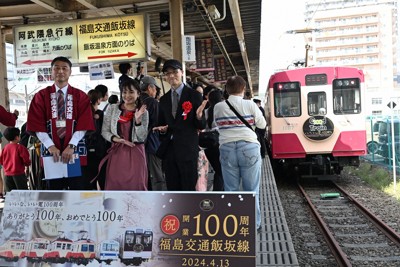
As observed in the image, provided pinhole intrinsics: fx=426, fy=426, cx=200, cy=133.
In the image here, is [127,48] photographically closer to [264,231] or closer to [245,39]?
[264,231]

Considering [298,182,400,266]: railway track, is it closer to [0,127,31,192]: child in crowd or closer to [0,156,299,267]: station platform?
[0,156,299,267]: station platform

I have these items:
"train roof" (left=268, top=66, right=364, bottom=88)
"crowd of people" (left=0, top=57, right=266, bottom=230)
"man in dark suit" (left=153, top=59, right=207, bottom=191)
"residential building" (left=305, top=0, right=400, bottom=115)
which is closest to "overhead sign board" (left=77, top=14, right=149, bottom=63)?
"crowd of people" (left=0, top=57, right=266, bottom=230)

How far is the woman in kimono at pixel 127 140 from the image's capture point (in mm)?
3562

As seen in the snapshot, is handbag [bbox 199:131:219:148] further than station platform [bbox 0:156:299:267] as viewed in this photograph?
Yes

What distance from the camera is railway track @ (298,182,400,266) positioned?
17.7ft

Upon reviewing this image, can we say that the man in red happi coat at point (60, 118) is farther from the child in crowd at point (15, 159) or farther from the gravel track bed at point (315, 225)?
the child in crowd at point (15, 159)

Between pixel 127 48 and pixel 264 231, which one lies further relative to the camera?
pixel 127 48

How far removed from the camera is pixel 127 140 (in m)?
3.61

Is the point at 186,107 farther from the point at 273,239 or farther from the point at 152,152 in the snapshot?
the point at 273,239

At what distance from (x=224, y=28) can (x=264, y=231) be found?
350 inches

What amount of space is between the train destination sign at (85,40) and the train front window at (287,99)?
386 cm

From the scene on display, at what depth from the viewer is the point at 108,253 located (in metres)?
2.72

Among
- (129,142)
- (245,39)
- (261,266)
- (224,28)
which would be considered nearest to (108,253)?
(129,142)

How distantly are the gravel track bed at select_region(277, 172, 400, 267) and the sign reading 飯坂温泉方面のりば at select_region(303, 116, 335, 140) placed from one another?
1435 millimetres
